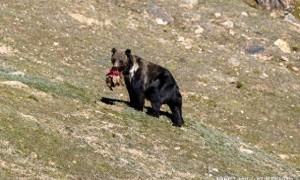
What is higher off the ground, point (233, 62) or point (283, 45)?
point (233, 62)

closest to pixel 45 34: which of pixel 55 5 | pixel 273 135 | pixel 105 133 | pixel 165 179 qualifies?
pixel 55 5

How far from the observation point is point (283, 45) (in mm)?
44375

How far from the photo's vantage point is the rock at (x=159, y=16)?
4378 cm

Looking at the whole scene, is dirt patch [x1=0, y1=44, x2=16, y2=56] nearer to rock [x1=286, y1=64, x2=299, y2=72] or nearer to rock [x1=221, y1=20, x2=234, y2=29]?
rock [x1=221, y1=20, x2=234, y2=29]

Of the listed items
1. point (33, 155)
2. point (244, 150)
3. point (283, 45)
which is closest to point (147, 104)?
point (244, 150)

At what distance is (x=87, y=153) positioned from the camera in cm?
1527

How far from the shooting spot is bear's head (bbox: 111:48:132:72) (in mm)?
19281

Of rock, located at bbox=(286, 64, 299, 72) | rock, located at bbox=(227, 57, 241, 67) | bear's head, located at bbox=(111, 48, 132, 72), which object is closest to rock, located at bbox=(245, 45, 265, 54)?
rock, located at bbox=(286, 64, 299, 72)

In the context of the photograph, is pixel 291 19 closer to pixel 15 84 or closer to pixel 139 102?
pixel 139 102

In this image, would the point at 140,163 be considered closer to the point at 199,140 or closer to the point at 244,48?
the point at 199,140

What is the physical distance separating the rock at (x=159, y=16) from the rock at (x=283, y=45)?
923 cm

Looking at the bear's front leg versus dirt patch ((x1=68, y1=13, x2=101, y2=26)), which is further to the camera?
dirt patch ((x1=68, y1=13, x2=101, y2=26))

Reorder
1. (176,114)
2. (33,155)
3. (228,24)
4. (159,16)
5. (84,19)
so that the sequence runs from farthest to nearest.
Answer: (228,24) → (159,16) → (84,19) → (176,114) → (33,155)

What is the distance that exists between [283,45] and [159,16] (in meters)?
10.9
